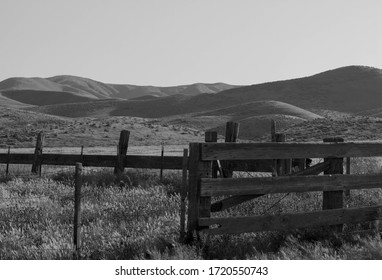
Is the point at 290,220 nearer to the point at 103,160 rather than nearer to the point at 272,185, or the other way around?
the point at 272,185

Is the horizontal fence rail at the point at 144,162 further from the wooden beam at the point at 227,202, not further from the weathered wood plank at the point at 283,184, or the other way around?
the wooden beam at the point at 227,202

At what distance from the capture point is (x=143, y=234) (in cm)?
715

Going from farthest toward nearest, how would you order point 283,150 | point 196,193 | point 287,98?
point 287,98, point 283,150, point 196,193

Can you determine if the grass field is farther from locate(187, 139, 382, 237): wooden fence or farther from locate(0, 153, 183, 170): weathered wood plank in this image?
locate(0, 153, 183, 170): weathered wood plank

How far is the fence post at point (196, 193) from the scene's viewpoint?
6539 millimetres

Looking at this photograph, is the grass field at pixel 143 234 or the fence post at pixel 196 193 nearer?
the grass field at pixel 143 234

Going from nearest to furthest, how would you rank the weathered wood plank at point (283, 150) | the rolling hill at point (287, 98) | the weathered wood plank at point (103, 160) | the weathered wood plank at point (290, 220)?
1. the weathered wood plank at point (290, 220)
2. the weathered wood plank at point (283, 150)
3. the weathered wood plank at point (103, 160)
4. the rolling hill at point (287, 98)

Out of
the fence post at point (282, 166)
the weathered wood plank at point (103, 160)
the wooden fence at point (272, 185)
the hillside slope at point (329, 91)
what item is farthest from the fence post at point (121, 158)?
the hillside slope at point (329, 91)

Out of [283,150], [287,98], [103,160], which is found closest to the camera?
[283,150]

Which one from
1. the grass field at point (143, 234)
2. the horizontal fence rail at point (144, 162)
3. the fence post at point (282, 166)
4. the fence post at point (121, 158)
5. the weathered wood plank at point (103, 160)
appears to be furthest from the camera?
the fence post at point (121, 158)

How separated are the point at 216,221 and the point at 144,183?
6.39 meters

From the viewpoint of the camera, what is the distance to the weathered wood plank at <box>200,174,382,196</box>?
21.6 feet

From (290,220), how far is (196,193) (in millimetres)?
1404

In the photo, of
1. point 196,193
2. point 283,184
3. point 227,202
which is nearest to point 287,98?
point 283,184
